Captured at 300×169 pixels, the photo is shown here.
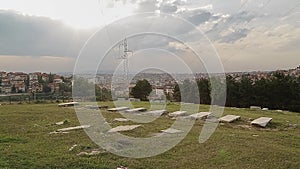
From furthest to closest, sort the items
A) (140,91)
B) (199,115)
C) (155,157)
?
(140,91), (199,115), (155,157)

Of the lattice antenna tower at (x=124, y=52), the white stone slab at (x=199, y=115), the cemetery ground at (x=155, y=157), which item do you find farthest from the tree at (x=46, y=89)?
the white stone slab at (x=199, y=115)

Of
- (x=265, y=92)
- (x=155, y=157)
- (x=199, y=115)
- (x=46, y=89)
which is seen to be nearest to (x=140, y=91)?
(x=46, y=89)

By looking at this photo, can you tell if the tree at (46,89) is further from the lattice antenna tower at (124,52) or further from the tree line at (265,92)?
the lattice antenna tower at (124,52)

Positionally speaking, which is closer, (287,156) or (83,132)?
(287,156)

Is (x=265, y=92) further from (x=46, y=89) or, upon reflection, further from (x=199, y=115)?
(x=46, y=89)

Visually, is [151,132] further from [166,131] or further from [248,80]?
[248,80]

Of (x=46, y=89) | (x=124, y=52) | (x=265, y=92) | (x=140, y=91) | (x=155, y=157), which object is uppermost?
(x=124, y=52)

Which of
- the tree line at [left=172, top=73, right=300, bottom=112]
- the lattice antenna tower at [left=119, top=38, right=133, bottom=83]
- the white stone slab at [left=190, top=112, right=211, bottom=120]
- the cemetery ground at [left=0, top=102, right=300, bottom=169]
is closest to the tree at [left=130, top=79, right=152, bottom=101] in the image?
the tree line at [left=172, top=73, right=300, bottom=112]

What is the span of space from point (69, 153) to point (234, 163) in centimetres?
331

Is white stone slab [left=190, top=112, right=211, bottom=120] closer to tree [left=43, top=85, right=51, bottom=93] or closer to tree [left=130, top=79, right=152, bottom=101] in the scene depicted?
tree [left=130, top=79, right=152, bottom=101]

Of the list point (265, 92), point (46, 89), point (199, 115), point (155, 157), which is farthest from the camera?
point (265, 92)

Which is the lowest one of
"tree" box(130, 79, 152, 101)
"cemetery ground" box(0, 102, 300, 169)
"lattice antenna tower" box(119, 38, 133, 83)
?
"cemetery ground" box(0, 102, 300, 169)

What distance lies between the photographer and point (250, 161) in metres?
6.89

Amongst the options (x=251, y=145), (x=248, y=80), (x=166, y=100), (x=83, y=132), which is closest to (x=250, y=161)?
(x=251, y=145)
